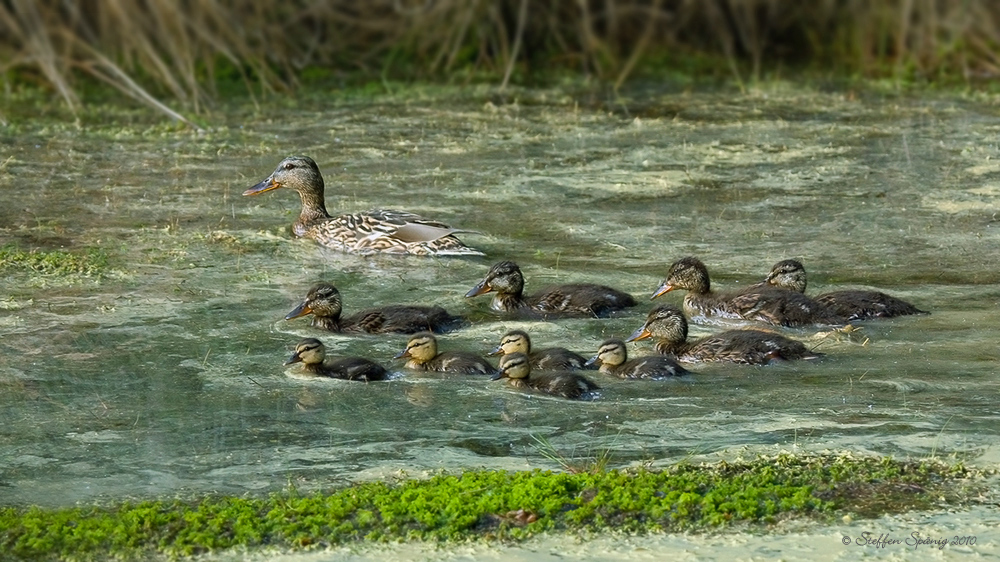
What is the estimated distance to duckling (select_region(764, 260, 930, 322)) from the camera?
6.41 meters

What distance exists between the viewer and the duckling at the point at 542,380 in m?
5.46

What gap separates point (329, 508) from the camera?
4.39 m

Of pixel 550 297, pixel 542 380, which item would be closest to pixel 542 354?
pixel 542 380

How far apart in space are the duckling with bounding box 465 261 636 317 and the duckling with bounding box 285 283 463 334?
0.38 meters

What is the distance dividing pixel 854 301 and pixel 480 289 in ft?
4.98

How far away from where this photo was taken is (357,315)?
6.47m

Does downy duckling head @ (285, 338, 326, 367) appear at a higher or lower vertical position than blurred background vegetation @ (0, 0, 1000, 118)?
lower

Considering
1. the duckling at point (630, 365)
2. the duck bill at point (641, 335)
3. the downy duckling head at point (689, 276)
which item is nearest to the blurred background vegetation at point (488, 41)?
the downy duckling head at point (689, 276)

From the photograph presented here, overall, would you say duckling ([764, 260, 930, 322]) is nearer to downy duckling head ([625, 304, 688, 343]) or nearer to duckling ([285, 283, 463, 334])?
downy duckling head ([625, 304, 688, 343])

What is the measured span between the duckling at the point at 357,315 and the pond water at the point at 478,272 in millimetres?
64

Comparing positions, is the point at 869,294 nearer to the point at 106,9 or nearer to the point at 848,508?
the point at 848,508

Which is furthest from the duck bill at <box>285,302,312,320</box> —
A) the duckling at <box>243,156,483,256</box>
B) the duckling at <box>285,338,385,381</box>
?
the duckling at <box>243,156,483,256</box>

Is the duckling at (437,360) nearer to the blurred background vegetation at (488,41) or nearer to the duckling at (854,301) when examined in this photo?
the duckling at (854,301)

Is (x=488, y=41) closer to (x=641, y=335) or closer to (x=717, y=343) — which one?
(x=641, y=335)
